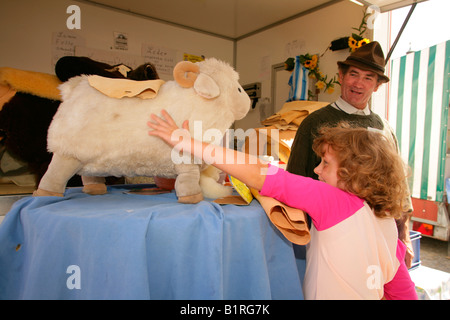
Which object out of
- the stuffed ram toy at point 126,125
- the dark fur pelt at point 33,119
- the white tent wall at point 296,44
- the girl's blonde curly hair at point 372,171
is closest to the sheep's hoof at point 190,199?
the stuffed ram toy at point 126,125

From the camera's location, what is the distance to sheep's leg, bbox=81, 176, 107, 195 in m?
0.82

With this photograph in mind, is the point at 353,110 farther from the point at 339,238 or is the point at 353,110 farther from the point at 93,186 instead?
the point at 93,186

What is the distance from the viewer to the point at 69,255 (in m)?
0.55

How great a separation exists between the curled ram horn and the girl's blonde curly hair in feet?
1.36

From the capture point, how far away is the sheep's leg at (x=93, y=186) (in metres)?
0.82

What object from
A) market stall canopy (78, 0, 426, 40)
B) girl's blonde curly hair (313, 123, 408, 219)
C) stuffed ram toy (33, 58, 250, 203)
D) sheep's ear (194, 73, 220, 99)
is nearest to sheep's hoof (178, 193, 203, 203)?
stuffed ram toy (33, 58, 250, 203)

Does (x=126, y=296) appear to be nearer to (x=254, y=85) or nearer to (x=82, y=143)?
(x=82, y=143)

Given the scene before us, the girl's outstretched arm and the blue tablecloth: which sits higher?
the girl's outstretched arm

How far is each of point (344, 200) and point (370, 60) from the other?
0.85 metres

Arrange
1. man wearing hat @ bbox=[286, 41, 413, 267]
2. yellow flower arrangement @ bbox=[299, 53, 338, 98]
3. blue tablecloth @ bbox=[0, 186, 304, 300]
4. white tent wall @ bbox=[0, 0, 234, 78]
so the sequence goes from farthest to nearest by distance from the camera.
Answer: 1. yellow flower arrangement @ bbox=[299, 53, 338, 98]
2. white tent wall @ bbox=[0, 0, 234, 78]
3. man wearing hat @ bbox=[286, 41, 413, 267]
4. blue tablecloth @ bbox=[0, 186, 304, 300]

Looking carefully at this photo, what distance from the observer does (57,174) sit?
71 cm

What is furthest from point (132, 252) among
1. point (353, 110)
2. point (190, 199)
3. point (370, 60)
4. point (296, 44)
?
point (296, 44)

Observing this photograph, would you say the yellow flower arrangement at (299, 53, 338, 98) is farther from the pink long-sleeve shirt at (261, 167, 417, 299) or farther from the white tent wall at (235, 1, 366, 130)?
the pink long-sleeve shirt at (261, 167, 417, 299)

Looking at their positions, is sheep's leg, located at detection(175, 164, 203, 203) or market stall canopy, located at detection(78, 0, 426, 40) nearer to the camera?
sheep's leg, located at detection(175, 164, 203, 203)
